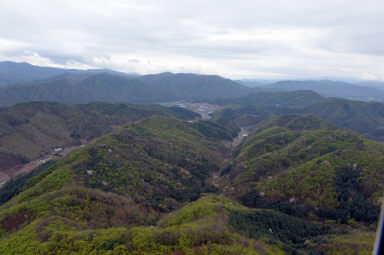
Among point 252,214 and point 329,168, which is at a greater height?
point 329,168

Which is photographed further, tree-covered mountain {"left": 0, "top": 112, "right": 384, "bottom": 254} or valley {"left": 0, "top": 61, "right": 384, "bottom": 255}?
valley {"left": 0, "top": 61, "right": 384, "bottom": 255}

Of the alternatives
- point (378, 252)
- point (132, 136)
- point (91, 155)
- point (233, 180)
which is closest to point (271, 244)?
point (378, 252)

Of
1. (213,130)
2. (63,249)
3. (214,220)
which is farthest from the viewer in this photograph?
(213,130)

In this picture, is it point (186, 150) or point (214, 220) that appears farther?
point (186, 150)

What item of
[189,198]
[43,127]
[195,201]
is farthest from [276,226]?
[43,127]

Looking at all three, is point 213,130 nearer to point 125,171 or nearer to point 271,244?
point 125,171

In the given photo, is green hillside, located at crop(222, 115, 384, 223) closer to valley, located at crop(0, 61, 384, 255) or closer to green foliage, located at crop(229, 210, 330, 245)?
valley, located at crop(0, 61, 384, 255)

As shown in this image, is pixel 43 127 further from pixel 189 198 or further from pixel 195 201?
pixel 195 201

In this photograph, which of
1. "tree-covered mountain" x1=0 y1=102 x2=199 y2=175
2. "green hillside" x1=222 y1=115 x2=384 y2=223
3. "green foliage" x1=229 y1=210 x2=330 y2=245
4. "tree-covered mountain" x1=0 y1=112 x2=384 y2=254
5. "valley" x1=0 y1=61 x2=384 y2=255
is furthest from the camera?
"tree-covered mountain" x1=0 y1=102 x2=199 y2=175

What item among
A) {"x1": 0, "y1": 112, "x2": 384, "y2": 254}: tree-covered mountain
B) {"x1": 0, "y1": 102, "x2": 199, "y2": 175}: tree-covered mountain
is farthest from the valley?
{"x1": 0, "y1": 102, "x2": 199, "y2": 175}: tree-covered mountain
